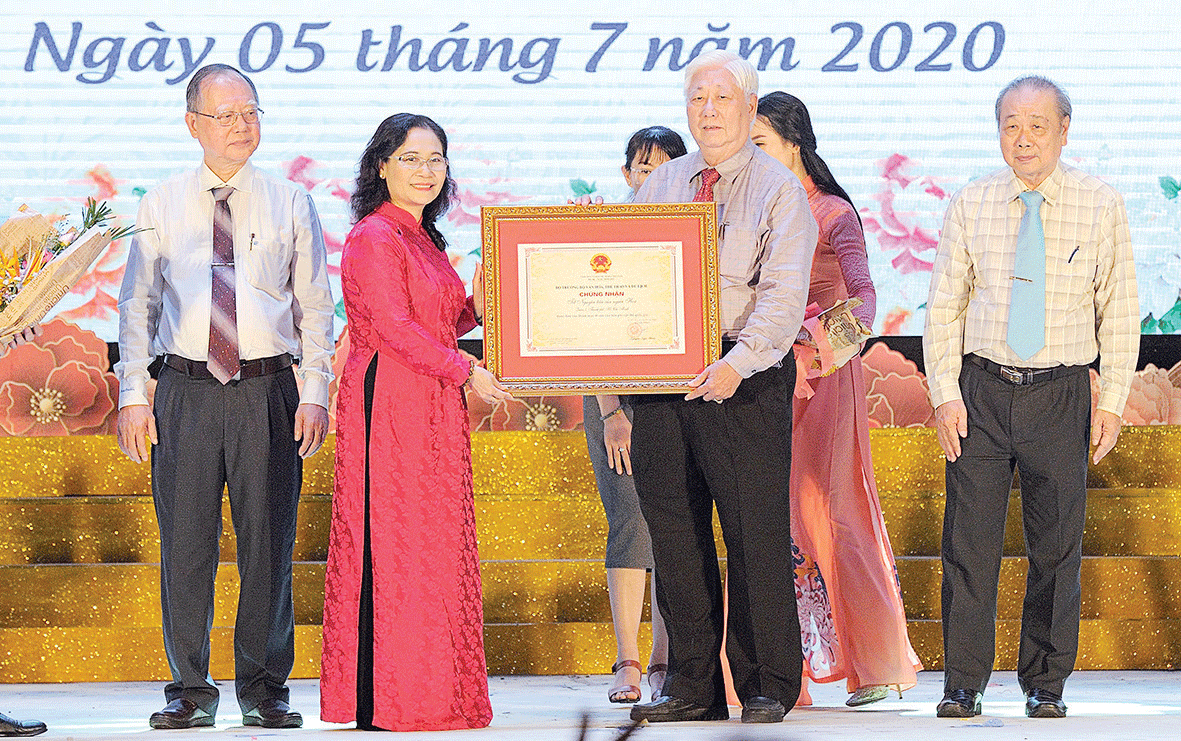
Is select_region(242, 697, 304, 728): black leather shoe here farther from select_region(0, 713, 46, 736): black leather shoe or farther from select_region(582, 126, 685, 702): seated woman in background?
select_region(582, 126, 685, 702): seated woman in background

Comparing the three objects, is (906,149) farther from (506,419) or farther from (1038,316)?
(1038,316)

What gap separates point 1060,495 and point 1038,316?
397 millimetres

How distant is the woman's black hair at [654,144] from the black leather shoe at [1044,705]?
1.54 metres

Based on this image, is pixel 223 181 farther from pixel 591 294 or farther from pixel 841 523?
pixel 841 523

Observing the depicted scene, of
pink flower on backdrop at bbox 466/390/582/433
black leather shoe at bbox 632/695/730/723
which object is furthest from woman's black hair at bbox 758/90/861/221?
pink flower on backdrop at bbox 466/390/582/433

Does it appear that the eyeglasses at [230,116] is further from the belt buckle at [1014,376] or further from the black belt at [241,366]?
the belt buckle at [1014,376]

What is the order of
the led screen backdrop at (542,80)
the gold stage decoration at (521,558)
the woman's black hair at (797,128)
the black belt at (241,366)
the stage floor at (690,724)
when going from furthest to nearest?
the led screen backdrop at (542,80) < the gold stage decoration at (521,558) < the woman's black hair at (797,128) < the black belt at (241,366) < the stage floor at (690,724)

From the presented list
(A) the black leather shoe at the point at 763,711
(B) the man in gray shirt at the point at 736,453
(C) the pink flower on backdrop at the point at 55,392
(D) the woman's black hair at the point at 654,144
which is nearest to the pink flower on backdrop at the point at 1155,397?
(D) the woman's black hair at the point at 654,144

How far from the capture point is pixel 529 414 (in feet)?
17.5

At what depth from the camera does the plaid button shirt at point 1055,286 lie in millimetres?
3336

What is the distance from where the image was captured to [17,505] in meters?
4.47

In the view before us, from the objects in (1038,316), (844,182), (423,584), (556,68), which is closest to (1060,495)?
(1038,316)

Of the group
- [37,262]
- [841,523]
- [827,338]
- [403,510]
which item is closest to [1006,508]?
[841,523]

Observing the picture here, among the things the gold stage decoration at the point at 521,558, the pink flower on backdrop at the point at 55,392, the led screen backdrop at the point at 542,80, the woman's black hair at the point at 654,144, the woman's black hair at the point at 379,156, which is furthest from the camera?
the led screen backdrop at the point at 542,80
